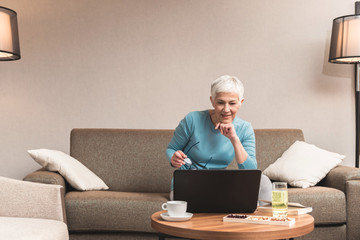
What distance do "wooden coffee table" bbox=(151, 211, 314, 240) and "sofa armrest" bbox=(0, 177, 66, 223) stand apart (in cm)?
61

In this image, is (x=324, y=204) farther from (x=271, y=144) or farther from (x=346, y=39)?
(x=346, y=39)

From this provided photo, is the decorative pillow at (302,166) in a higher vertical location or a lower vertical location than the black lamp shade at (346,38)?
lower

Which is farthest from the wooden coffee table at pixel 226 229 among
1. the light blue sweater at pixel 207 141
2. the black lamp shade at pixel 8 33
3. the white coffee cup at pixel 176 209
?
the black lamp shade at pixel 8 33

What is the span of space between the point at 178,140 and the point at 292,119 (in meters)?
1.51

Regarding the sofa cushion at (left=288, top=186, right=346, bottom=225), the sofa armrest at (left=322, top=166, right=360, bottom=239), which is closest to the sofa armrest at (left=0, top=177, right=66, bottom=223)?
the sofa cushion at (left=288, top=186, right=346, bottom=225)

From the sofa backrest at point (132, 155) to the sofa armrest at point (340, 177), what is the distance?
0.40m

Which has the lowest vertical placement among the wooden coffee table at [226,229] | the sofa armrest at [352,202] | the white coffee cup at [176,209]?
the sofa armrest at [352,202]

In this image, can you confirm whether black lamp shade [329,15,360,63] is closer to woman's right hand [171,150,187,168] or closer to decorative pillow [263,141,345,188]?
decorative pillow [263,141,345,188]

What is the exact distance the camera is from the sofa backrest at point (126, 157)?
3.06 meters

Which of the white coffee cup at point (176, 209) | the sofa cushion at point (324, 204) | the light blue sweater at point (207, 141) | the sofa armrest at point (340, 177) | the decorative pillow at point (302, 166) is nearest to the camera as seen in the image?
the white coffee cup at point (176, 209)

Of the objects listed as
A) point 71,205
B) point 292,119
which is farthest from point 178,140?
point 292,119

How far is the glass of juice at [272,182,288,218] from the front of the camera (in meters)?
1.70

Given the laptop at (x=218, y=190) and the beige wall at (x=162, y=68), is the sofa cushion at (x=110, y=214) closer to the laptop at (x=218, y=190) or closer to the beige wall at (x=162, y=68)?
the laptop at (x=218, y=190)

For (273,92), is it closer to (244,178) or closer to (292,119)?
(292,119)
